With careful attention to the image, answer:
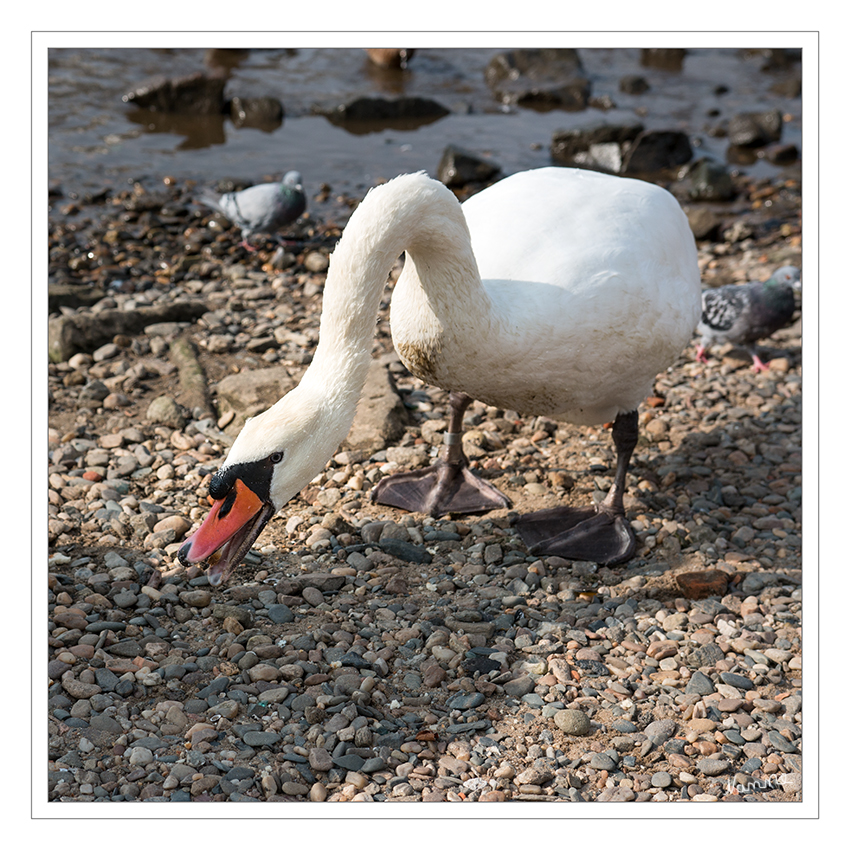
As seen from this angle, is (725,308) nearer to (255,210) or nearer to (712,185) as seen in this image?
(255,210)

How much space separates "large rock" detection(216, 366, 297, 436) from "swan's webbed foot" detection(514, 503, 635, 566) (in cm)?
201

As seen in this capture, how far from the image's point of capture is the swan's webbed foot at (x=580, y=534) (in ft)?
16.7

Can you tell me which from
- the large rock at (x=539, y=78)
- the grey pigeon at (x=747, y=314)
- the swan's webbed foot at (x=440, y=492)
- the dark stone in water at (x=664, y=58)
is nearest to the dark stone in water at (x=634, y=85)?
the large rock at (x=539, y=78)

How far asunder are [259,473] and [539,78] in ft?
53.8

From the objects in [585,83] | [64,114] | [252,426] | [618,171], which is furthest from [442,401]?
[585,83]

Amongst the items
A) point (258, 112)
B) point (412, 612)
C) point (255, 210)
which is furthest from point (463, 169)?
point (412, 612)

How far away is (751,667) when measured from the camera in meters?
4.30

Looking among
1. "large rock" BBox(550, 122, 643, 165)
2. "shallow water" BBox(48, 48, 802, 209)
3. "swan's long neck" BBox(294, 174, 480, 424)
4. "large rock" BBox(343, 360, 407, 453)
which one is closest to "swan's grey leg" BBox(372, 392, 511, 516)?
"large rock" BBox(343, 360, 407, 453)

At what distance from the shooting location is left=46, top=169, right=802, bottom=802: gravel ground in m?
3.63

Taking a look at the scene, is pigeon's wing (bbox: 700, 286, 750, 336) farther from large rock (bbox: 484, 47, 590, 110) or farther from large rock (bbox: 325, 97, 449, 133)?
large rock (bbox: 484, 47, 590, 110)

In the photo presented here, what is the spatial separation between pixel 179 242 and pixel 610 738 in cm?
748

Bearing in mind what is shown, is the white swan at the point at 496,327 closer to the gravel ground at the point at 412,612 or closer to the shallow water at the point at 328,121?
the gravel ground at the point at 412,612

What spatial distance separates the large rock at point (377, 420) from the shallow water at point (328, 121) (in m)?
5.66

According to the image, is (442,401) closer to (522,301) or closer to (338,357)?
(522,301)
